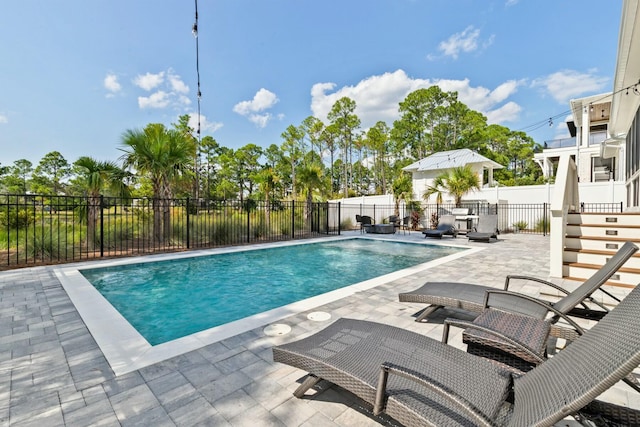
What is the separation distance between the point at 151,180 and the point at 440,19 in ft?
48.9

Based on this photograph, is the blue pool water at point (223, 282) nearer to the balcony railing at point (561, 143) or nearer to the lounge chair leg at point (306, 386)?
the lounge chair leg at point (306, 386)

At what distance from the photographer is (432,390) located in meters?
1.31

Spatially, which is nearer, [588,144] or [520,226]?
[520,226]

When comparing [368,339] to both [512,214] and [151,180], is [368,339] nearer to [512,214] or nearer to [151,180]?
[151,180]

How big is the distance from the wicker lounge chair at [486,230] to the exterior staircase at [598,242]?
598 cm

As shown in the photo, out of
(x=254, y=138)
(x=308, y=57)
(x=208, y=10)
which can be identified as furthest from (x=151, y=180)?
(x=254, y=138)

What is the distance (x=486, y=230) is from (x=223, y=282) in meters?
11.1

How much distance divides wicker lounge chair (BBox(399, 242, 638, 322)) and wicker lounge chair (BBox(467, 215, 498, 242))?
850 centimetres

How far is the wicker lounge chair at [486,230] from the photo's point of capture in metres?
11.4

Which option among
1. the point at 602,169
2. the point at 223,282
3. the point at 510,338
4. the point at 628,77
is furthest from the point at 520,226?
the point at 510,338

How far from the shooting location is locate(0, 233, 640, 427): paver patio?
1798 millimetres

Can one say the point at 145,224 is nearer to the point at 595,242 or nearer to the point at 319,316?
the point at 319,316

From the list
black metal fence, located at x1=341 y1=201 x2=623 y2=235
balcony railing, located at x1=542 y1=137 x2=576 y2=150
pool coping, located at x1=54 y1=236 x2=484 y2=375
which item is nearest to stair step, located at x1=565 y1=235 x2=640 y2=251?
pool coping, located at x1=54 y1=236 x2=484 y2=375

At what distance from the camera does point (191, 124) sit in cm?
3020
